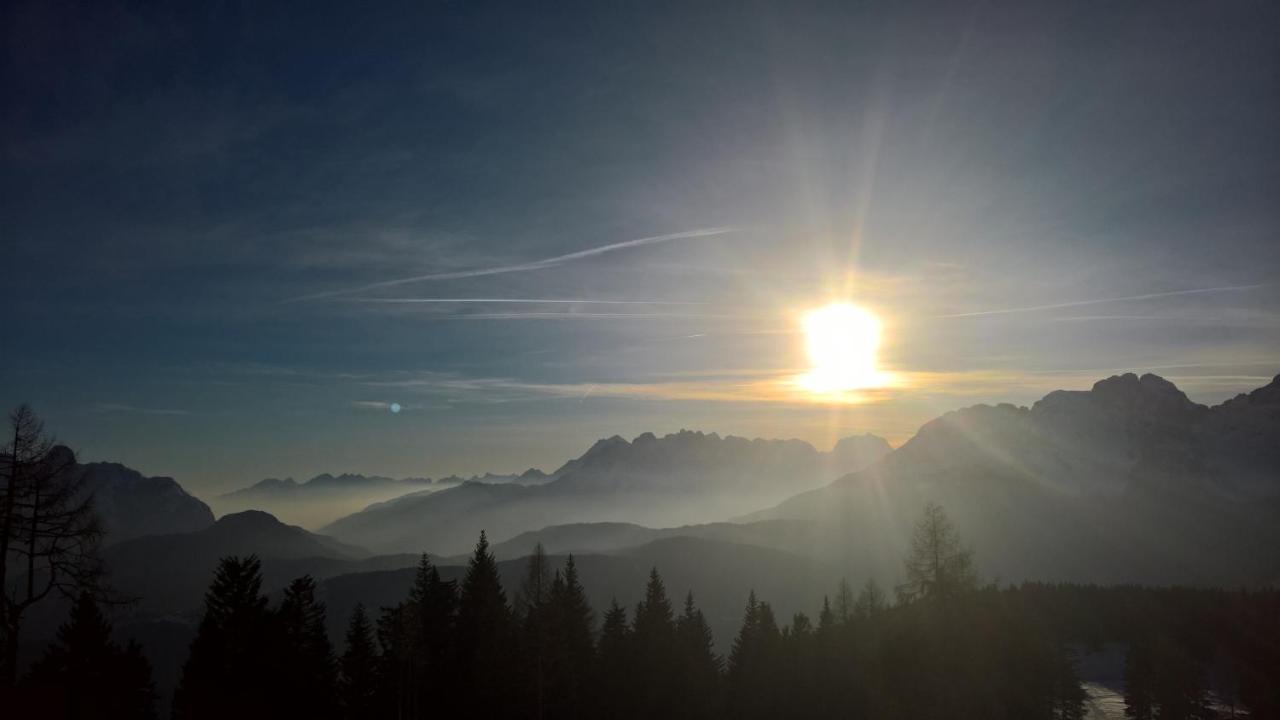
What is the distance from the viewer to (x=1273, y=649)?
5753 centimetres

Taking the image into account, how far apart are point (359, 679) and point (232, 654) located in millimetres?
16392

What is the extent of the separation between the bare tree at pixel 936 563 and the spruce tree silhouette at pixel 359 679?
47682 millimetres

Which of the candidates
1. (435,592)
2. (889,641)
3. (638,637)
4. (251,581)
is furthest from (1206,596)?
(251,581)

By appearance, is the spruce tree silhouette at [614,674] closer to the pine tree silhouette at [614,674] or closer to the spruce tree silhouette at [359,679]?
the pine tree silhouette at [614,674]

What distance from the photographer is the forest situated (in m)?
38.8

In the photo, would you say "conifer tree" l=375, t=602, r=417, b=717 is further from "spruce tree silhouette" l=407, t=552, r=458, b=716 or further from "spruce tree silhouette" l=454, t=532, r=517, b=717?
"spruce tree silhouette" l=454, t=532, r=517, b=717

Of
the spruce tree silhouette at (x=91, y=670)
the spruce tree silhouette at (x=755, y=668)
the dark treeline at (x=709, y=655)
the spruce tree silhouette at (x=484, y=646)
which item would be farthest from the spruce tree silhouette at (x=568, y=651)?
the spruce tree silhouette at (x=91, y=670)

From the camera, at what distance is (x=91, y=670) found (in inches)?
1494

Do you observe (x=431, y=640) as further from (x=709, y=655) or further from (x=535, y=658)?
(x=709, y=655)

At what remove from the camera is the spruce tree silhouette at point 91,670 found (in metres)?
34.8

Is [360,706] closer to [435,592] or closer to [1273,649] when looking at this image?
[435,592]

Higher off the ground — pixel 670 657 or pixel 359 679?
pixel 359 679

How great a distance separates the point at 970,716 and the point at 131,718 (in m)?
56.0

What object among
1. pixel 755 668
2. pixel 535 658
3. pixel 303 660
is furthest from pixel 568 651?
pixel 303 660
